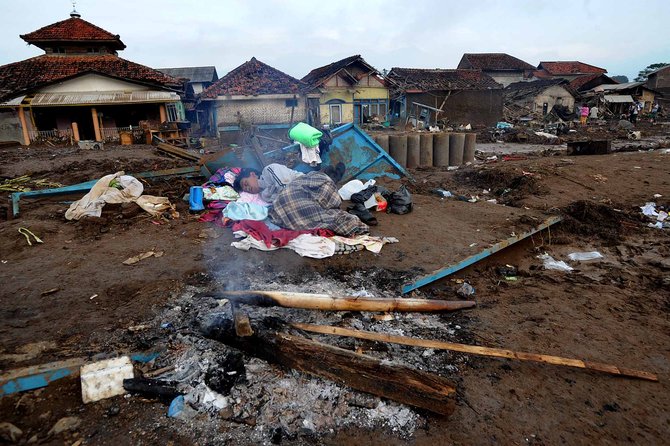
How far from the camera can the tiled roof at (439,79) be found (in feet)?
76.3

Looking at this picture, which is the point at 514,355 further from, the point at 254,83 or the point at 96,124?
the point at 254,83

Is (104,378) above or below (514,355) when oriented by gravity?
above

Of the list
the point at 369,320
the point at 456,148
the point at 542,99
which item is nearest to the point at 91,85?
the point at 456,148

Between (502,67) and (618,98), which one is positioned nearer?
(618,98)

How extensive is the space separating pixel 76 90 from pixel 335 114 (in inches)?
516

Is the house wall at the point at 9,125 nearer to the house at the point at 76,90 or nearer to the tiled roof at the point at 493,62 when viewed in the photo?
the house at the point at 76,90

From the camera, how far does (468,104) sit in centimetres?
2328

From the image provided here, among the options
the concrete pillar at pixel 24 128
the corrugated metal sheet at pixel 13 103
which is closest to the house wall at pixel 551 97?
the concrete pillar at pixel 24 128

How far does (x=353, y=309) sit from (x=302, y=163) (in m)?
4.02

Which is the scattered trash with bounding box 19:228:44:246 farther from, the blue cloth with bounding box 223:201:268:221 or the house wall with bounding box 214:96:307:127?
the house wall with bounding box 214:96:307:127

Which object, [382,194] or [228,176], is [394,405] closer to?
[382,194]

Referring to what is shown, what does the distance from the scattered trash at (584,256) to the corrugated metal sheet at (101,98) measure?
58.5 ft

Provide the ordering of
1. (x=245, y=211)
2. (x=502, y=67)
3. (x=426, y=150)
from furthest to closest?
(x=502, y=67) < (x=426, y=150) < (x=245, y=211)

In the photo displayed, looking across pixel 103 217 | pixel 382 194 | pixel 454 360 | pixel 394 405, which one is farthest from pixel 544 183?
pixel 103 217
